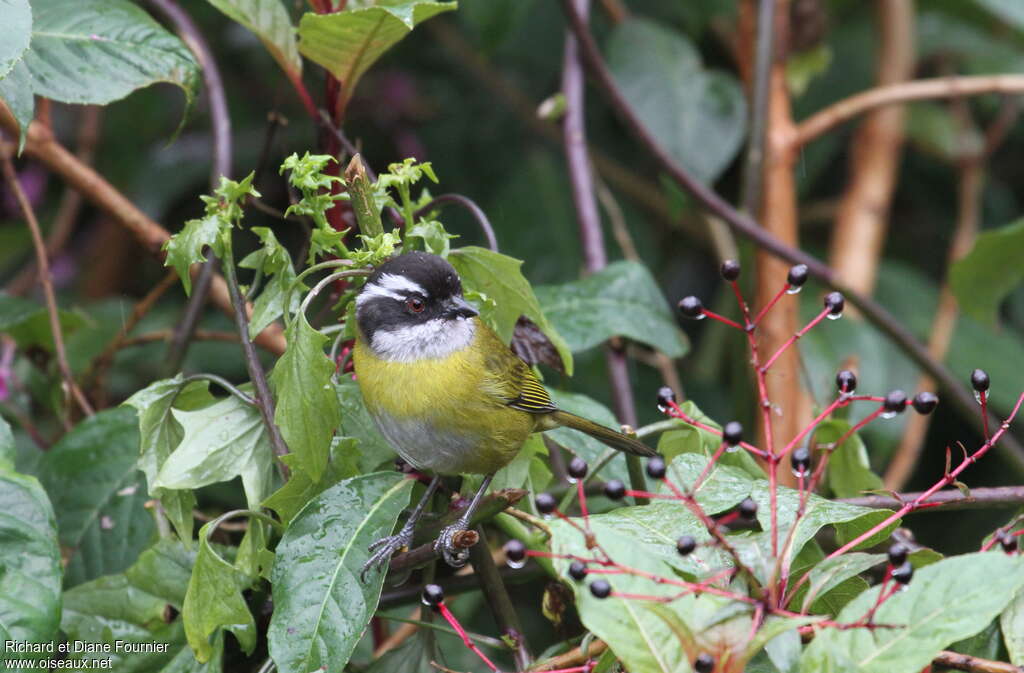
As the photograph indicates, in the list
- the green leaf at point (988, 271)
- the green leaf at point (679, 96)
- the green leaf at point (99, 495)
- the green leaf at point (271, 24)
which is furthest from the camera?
the green leaf at point (679, 96)

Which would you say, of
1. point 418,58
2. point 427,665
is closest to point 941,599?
point 427,665

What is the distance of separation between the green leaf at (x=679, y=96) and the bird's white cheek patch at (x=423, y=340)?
1543 mm

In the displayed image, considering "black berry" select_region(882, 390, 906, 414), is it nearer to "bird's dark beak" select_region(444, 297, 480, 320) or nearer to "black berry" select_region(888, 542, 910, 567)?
"black berry" select_region(888, 542, 910, 567)

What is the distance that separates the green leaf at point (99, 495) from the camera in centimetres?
239

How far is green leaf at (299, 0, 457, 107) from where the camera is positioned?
203 centimetres

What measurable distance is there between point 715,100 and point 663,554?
2.54m

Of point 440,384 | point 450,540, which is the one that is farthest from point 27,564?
point 440,384

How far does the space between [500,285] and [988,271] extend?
6.25 feet

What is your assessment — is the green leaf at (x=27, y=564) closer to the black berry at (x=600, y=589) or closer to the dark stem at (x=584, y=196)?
the black berry at (x=600, y=589)

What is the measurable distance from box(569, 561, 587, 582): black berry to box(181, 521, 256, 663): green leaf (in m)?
0.57

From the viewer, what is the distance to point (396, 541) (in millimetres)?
1868

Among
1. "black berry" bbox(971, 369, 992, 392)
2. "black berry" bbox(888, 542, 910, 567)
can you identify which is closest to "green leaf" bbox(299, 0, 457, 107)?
"black berry" bbox(971, 369, 992, 392)

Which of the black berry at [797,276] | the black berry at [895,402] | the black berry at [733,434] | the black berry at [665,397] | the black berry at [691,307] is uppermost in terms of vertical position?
the black berry at [797,276]

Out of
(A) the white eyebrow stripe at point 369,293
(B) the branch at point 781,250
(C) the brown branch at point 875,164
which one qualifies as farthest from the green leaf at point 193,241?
(C) the brown branch at point 875,164
